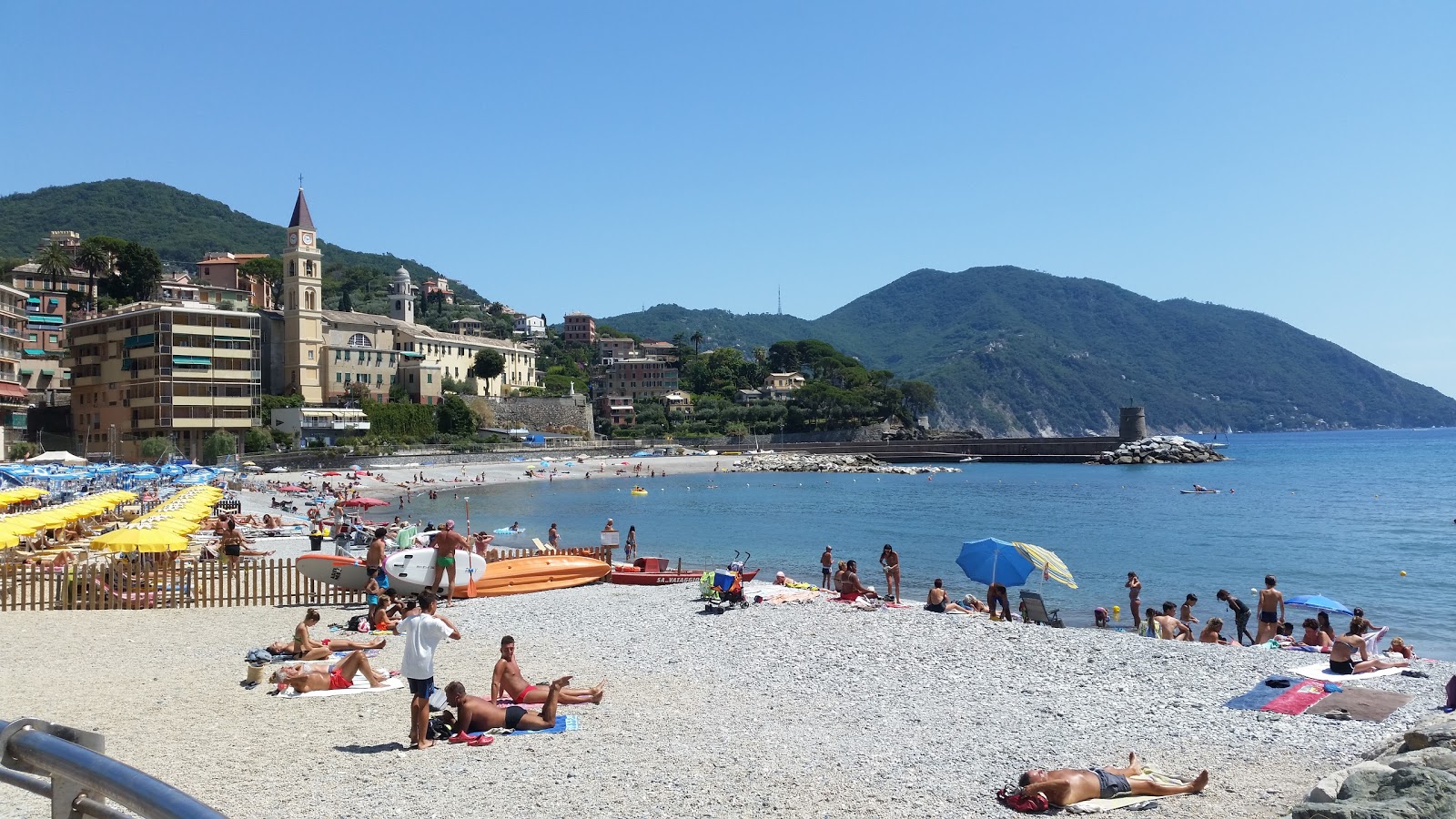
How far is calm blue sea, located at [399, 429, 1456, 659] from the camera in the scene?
25422 mm

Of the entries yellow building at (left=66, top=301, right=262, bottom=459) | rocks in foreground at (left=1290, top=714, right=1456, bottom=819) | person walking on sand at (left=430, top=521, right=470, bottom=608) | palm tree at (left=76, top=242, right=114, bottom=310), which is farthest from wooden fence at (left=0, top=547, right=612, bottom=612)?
palm tree at (left=76, top=242, right=114, bottom=310)

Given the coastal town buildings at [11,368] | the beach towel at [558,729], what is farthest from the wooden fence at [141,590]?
the coastal town buildings at [11,368]

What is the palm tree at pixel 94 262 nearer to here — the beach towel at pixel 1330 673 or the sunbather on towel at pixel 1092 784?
the beach towel at pixel 1330 673

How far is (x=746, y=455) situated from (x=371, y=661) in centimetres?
8780

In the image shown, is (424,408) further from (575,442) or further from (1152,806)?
(1152,806)

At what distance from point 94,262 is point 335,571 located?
85944 mm

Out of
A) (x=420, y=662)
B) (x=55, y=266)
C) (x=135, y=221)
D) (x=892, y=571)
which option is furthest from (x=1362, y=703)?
(x=135, y=221)

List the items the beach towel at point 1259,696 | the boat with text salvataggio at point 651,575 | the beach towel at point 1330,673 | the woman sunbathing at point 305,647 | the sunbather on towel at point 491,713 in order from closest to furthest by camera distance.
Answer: the sunbather on towel at point 491,713 → the beach towel at point 1259,696 → the beach towel at point 1330,673 → the woman sunbathing at point 305,647 → the boat with text salvataggio at point 651,575

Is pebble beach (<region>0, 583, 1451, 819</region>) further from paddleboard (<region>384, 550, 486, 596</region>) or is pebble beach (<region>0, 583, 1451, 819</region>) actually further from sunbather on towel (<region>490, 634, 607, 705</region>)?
paddleboard (<region>384, 550, 486, 596</region>)

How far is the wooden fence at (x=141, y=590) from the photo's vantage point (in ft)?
53.3

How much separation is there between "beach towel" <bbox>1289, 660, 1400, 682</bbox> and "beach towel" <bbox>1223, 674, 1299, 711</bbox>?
0.69 meters

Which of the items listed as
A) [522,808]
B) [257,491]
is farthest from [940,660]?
[257,491]

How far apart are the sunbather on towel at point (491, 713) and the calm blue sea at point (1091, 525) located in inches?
552

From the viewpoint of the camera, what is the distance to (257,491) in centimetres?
5047
